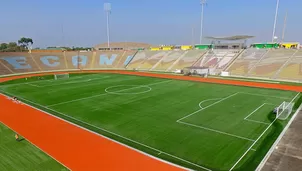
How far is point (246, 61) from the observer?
4709cm

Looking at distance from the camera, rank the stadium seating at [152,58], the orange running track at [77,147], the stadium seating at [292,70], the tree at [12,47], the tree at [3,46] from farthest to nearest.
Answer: the tree at [3,46] < the tree at [12,47] < the stadium seating at [152,58] < the stadium seating at [292,70] < the orange running track at [77,147]

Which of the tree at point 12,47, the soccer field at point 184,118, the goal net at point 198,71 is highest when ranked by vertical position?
the tree at point 12,47

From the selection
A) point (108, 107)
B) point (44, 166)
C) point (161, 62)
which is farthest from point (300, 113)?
point (161, 62)

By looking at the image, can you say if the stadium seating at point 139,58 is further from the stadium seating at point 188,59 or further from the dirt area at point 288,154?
the dirt area at point 288,154

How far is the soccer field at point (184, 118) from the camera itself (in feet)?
40.3

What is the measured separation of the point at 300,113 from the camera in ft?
58.5

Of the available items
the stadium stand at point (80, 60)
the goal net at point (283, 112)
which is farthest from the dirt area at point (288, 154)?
the stadium stand at point (80, 60)

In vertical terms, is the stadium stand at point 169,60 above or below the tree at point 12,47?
below

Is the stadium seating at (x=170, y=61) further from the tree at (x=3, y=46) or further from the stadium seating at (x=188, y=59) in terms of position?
the tree at (x=3, y=46)

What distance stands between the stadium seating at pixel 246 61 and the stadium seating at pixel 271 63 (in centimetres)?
114

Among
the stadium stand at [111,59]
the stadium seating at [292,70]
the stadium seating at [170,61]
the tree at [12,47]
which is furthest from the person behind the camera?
the tree at [12,47]

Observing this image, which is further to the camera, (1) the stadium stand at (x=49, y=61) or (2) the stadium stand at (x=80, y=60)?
(2) the stadium stand at (x=80, y=60)

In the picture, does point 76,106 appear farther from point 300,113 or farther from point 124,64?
point 124,64

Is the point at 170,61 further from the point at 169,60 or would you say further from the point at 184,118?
the point at 184,118
